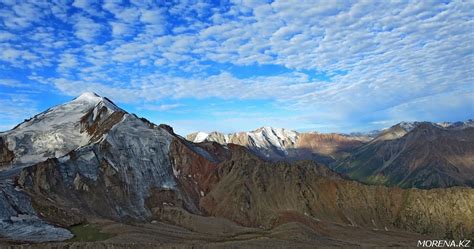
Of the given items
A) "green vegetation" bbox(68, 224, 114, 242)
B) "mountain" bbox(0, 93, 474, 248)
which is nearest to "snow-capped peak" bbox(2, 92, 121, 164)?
"mountain" bbox(0, 93, 474, 248)

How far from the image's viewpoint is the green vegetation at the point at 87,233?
12314 centimetres

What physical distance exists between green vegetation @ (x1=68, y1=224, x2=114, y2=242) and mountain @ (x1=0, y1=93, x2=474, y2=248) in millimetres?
723

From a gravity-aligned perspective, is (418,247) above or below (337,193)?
below

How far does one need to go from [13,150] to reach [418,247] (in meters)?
143

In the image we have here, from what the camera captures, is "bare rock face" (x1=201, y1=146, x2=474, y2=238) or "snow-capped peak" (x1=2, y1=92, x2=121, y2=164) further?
"snow-capped peak" (x1=2, y1=92, x2=121, y2=164)

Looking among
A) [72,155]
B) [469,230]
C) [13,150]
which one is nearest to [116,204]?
[72,155]

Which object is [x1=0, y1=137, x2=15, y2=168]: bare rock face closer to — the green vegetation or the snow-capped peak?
the snow-capped peak

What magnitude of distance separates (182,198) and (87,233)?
160ft

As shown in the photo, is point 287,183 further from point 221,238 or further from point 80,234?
point 80,234

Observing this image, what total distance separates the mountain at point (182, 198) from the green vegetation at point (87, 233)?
723mm

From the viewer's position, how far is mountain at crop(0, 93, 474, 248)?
5340 inches

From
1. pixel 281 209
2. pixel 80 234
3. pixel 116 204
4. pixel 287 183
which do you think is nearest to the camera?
pixel 80 234

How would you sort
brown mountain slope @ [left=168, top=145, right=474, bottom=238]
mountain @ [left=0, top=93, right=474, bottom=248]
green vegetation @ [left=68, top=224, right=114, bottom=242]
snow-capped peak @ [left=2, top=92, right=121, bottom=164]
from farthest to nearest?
1. snow-capped peak @ [left=2, top=92, right=121, bottom=164]
2. brown mountain slope @ [left=168, top=145, right=474, bottom=238]
3. mountain @ [left=0, top=93, right=474, bottom=248]
4. green vegetation @ [left=68, top=224, right=114, bottom=242]

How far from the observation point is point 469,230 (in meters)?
171
